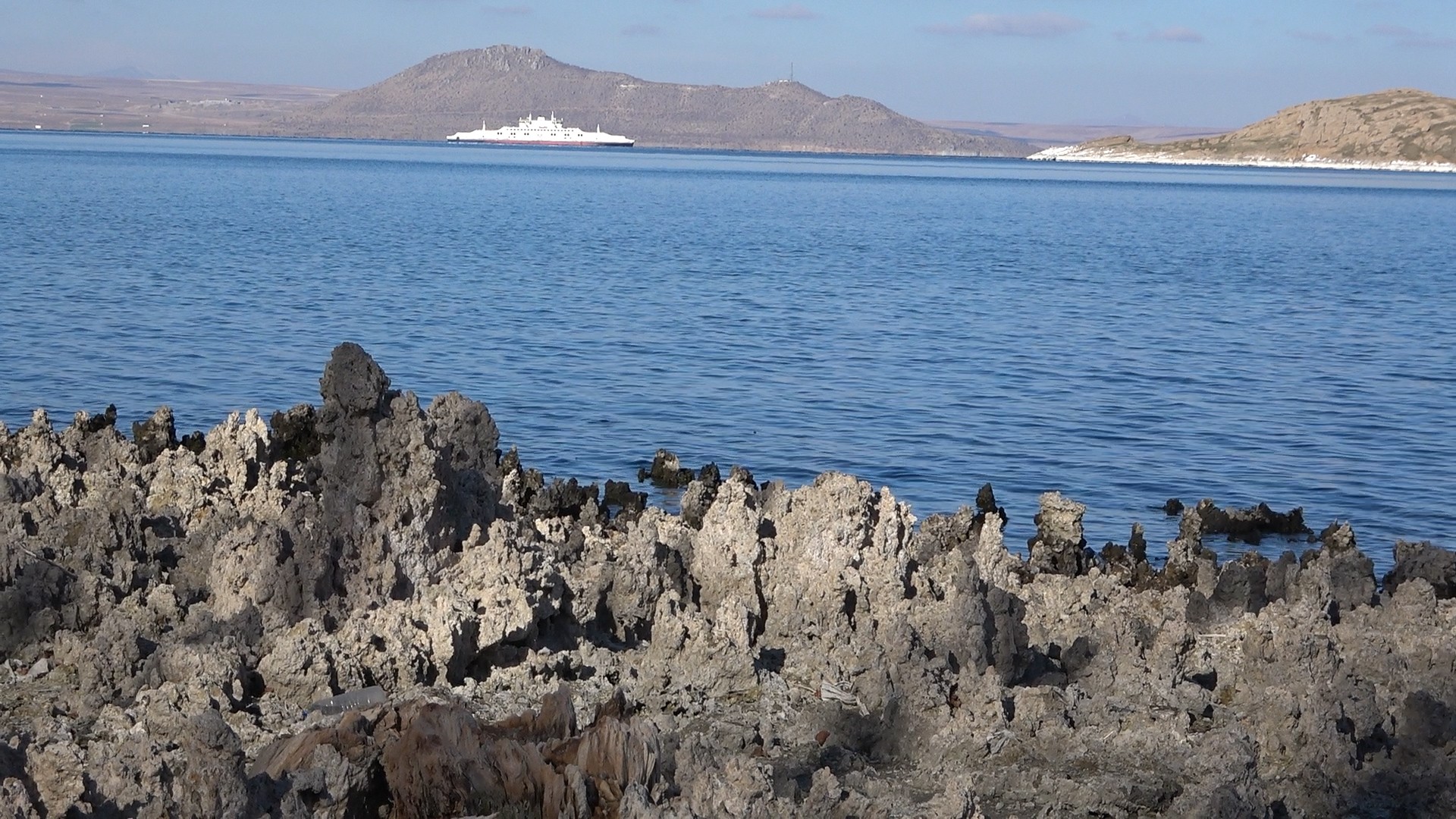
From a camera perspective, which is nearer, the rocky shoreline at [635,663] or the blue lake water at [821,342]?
the rocky shoreline at [635,663]

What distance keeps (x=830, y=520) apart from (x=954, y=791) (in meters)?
4.24

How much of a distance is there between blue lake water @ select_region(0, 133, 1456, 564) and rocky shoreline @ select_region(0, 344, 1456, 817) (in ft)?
19.0

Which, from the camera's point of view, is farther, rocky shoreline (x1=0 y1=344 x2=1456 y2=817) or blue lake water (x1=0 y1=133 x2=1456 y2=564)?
blue lake water (x1=0 y1=133 x2=1456 y2=564)

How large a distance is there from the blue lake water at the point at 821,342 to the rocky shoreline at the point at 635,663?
19.0ft

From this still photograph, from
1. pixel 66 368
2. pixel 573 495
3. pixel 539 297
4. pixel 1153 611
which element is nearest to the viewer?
pixel 1153 611

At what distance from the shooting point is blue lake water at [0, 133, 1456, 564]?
1864 centimetres

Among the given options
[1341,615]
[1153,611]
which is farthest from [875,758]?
[1341,615]

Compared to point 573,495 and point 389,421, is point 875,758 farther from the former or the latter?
point 573,495

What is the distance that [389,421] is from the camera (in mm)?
9258

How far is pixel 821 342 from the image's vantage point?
96.9 ft

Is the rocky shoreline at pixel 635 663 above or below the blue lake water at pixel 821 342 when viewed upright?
above

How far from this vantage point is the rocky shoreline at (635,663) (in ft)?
18.0

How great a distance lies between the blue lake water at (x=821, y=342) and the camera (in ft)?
61.2

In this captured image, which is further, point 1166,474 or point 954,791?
point 1166,474
